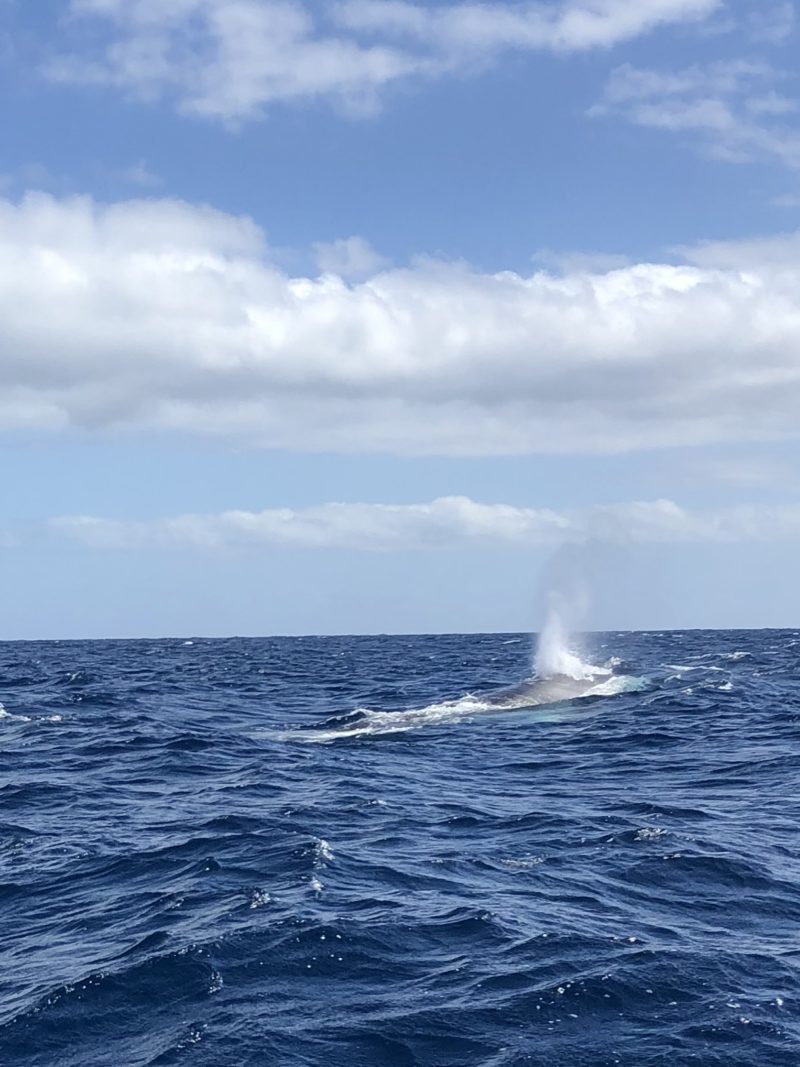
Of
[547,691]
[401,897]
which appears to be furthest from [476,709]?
[401,897]

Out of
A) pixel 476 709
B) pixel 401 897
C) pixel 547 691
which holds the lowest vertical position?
pixel 401 897

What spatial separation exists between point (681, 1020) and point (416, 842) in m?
13.0

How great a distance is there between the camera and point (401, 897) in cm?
2498

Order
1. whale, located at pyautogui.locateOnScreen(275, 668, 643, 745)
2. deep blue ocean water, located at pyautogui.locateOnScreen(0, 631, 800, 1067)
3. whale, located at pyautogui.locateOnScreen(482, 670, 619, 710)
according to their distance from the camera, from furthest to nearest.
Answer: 1. whale, located at pyautogui.locateOnScreen(482, 670, 619, 710)
2. whale, located at pyautogui.locateOnScreen(275, 668, 643, 745)
3. deep blue ocean water, located at pyautogui.locateOnScreen(0, 631, 800, 1067)

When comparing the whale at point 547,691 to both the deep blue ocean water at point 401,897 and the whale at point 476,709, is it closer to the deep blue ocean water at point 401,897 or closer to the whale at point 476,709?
the whale at point 476,709

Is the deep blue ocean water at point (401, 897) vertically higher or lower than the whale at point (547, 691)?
lower

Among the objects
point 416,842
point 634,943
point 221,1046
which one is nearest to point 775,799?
point 416,842

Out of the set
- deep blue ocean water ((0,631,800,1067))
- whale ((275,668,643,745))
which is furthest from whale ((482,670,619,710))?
deep blue ocean water ((0,631,800,1067))

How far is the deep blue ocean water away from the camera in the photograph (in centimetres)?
1767

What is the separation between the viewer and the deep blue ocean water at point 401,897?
17.7 m

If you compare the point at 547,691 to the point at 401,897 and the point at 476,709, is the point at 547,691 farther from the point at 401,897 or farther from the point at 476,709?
the point at 401,897

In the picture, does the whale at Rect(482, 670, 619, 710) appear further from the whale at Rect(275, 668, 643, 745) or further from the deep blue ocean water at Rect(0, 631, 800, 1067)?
the deep blue ocean water at Rect(0, 631, 800, 1067)

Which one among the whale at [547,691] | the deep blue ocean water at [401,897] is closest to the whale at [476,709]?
the whale at [547,691]

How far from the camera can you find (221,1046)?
671 inches
